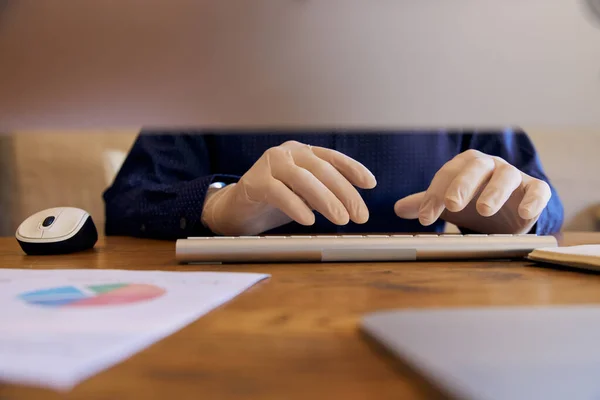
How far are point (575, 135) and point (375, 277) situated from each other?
66.8 inches

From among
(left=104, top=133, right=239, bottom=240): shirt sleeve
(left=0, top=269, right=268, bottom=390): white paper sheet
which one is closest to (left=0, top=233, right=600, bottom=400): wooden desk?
(left=0, top=269, right=268, bottom=390): white paper sheet

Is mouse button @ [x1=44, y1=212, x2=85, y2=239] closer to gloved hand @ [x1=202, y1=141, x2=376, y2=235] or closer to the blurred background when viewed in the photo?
gloved hand @ [x1=202, y1=141, x2=376, y2=235]

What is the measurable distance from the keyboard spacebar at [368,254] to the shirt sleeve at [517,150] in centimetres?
53

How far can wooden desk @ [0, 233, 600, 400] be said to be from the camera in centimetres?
17

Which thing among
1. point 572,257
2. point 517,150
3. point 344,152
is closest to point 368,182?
point 572,257

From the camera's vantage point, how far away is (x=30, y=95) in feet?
1.01

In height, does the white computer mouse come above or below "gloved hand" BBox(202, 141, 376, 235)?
below

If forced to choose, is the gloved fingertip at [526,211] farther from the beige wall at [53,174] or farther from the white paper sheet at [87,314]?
the beige wall at [53,174]

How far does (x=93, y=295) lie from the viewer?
0.96ft

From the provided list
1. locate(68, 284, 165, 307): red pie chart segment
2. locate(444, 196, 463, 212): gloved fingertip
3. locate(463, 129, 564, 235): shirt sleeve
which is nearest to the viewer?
locate(68, 284, 165, 307): red pie chart segment

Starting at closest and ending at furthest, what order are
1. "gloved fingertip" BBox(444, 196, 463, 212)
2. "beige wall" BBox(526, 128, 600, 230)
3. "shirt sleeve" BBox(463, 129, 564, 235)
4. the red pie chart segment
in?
the red pie chart segment < "gloved fingertip" BBox(444, 196, 463, 212) < "shirt sleeve" BBox(463, 129, 564, 235) < "beige wall" BBox(526, 128, 600, 230)

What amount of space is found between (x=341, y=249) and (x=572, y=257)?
18 centimetres

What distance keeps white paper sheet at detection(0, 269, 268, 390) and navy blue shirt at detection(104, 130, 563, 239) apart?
1.88 ft

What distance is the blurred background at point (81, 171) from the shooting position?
1797 millimetres
